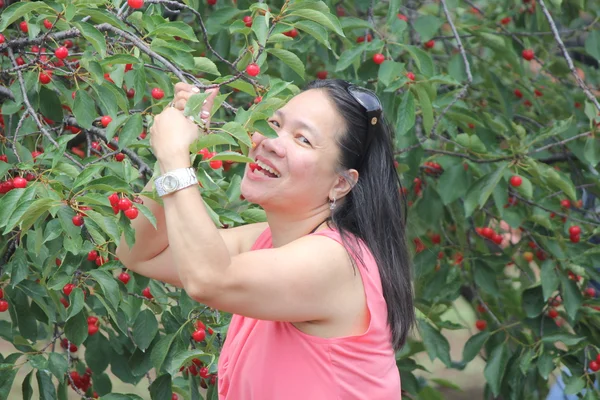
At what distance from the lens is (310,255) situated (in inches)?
76.3

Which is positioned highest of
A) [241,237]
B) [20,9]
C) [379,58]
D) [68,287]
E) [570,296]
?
[20,9]

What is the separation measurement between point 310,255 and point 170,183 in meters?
0.31

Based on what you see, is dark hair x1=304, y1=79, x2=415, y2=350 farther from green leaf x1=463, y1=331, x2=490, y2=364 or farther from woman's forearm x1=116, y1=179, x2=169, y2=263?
green leaf x1=463, y1=331, x2=490, y2=364

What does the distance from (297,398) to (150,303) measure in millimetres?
1019

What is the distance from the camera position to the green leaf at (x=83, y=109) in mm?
2748

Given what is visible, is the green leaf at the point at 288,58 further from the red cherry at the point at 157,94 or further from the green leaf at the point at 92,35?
the green leaf at the point at 92,35

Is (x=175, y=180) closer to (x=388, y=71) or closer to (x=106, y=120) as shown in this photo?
(x=106, y=120)

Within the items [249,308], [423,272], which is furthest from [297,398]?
[423,272]

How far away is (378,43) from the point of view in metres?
3.46

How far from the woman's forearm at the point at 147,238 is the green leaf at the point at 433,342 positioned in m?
1.54

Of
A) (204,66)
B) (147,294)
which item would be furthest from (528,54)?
(147,294)

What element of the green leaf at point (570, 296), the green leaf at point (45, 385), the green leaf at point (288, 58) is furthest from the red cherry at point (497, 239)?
the green leaf at point (45, 385)

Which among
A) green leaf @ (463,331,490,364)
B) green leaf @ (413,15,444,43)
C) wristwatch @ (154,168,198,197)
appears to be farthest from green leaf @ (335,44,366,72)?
wristwatch @ (154,168,198,197)

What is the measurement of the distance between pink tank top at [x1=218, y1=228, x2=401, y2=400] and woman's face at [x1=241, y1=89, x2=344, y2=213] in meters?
0.10
